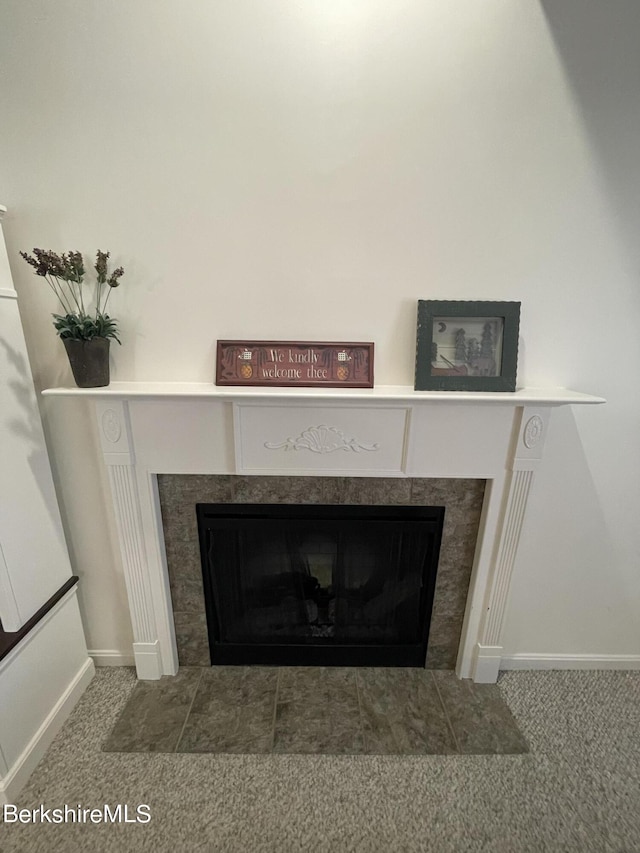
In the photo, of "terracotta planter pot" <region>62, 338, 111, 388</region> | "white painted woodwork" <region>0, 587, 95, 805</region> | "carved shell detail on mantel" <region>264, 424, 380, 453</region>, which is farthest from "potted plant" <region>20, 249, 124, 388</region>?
"white painted woodwork" <region>0, 587, 95, 805</region>

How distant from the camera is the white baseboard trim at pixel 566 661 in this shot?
1.65 meters

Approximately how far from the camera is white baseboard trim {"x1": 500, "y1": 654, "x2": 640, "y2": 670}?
1646mm

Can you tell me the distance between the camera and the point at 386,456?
51.7 inches

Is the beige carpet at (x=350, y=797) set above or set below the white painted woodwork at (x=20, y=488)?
below

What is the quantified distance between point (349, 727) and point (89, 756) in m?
0.92

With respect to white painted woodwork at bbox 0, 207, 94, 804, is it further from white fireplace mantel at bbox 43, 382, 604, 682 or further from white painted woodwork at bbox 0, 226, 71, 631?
white fireplace mantel at bbox 43, 382, 604, 682

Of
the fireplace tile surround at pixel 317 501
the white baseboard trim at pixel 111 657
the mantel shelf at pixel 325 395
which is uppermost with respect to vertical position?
the mantel shelf at pixel 325 395

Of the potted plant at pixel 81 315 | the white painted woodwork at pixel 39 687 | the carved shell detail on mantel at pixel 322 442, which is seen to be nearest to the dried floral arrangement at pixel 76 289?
the potted plant at pixel 81 315

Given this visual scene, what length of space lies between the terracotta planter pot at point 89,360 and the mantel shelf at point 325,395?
5 centimetres

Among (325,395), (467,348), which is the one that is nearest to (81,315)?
(325,395)

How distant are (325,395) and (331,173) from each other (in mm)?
703

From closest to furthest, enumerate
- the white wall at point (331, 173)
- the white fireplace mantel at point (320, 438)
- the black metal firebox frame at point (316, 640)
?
the white wall at point (331, 173) → the white fireplace mantel at point (320, 438) → the black metal firebox frame at point (316, 640)

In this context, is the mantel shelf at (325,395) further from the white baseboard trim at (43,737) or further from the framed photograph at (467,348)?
the white baseboard trim at (43,737)

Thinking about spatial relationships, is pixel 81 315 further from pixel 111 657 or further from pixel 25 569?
pixel 111 657
